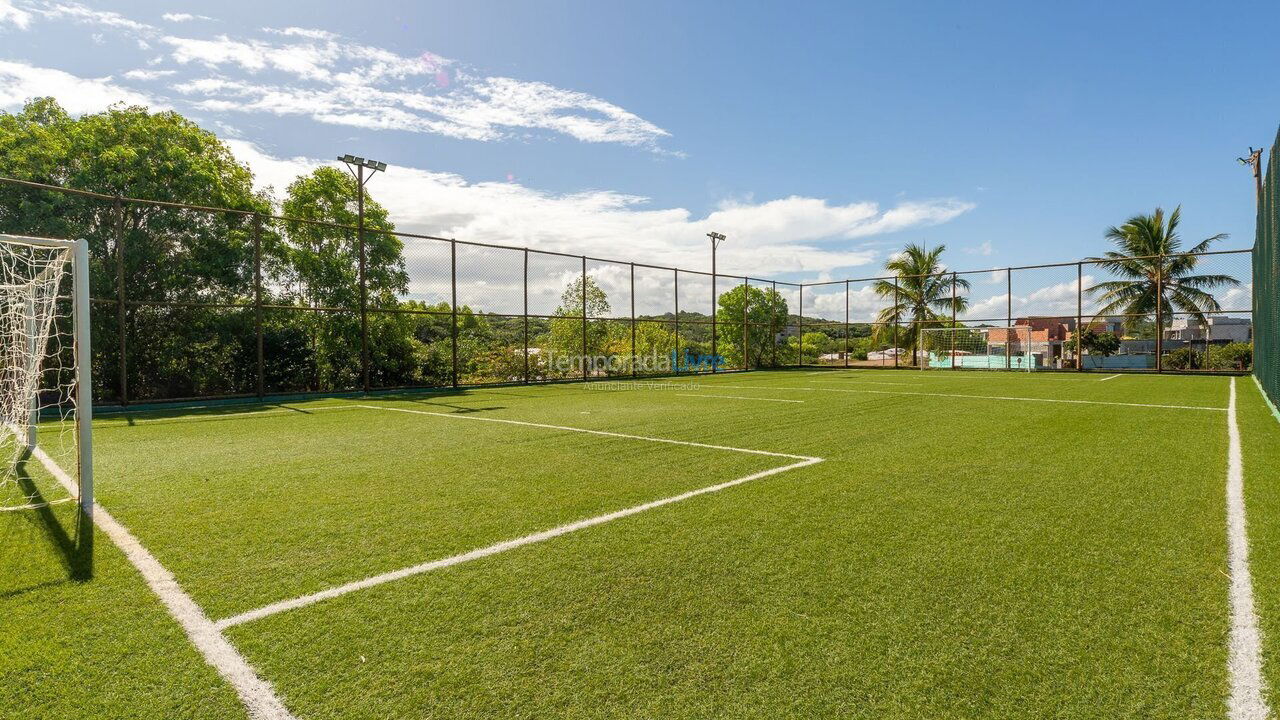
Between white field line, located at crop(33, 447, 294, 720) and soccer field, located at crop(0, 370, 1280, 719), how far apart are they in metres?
0.01

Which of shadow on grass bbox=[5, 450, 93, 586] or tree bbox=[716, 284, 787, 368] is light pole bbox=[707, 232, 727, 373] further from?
shadow on grass bbox=[5, 450, 93, 586]

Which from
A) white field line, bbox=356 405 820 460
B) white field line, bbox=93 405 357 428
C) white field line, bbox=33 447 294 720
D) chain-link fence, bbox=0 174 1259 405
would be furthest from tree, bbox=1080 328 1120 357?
white field line, bbox=33 447 294 720

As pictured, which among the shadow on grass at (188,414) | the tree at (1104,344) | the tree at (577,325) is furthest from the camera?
the tree at (1104,344)

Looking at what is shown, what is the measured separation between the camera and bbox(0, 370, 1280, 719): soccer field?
1863 mm

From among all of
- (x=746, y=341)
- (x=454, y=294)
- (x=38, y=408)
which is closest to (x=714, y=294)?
(x=746, y=341)

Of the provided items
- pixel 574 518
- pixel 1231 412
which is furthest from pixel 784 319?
pixel 574 518

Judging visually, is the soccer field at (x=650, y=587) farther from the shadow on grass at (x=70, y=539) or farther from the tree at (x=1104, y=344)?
the tree at (x=1104, y=344)

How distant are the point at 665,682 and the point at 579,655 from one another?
0.33 meters

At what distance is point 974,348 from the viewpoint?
26234mm

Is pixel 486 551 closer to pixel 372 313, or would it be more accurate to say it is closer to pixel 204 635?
pixel 204 635

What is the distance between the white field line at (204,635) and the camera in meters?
1.82

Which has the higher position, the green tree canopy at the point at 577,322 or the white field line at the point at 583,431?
the green tree canopy at the point at 577,322

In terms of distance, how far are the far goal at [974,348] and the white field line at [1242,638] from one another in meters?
24.3

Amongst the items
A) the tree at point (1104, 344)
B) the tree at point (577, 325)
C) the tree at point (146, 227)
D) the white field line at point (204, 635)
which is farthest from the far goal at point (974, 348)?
the white field line at point (204, 635)
